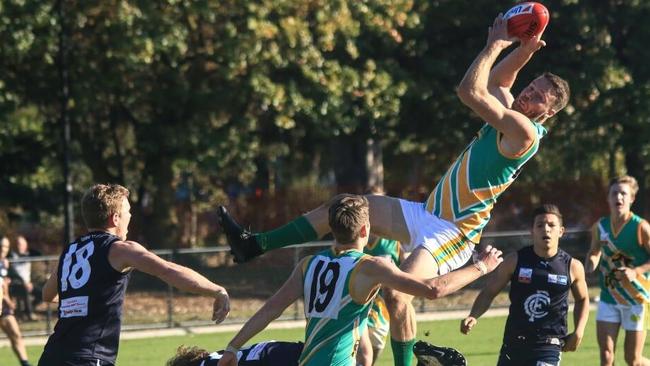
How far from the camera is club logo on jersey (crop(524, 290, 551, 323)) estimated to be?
29.9ft

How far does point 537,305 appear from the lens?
914 centimetres

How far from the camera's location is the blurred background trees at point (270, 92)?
2092cm

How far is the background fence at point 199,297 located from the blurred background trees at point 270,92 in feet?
8.43

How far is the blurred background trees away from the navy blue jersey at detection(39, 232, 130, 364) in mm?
13372

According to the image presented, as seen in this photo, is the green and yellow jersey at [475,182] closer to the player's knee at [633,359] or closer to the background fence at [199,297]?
the player's knee at [633,359]

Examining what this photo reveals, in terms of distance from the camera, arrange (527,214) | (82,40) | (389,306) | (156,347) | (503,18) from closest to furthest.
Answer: (503,18) < (389,306) < (156,347) < (82,40) < (527,214)

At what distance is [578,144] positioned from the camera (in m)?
25.6

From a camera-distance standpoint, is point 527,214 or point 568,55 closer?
point 568,55

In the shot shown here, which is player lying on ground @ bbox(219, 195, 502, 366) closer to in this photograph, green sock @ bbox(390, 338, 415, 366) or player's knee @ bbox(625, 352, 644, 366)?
green sock @ bbox(390, 338, 415, 366)

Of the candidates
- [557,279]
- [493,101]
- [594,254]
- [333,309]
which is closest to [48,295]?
[333,309]

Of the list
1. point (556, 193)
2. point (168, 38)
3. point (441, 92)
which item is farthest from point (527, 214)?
point (168, 38)

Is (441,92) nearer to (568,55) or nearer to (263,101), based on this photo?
(568,55)

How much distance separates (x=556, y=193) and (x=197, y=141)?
903 centimetres

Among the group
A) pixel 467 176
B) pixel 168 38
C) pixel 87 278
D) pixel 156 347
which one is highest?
pixel 168 38
